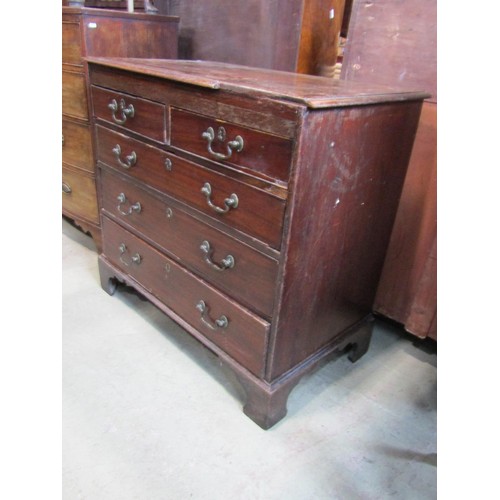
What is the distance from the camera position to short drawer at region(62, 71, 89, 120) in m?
1.78

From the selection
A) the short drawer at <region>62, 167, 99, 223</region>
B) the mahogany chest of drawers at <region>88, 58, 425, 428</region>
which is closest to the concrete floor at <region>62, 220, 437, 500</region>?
the mahogany chest of drawers at <region>88, 58, 425, 428</region>

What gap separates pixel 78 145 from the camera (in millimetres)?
1944

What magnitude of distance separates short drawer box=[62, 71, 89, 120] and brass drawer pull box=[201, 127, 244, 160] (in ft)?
3.06

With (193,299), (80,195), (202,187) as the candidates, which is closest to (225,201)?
(202,187)

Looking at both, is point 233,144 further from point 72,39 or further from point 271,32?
point 72,39

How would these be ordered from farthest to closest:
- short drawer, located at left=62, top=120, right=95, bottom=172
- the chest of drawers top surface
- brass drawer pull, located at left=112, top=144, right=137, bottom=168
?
short drawer, located at left=62, top=120, right=95, bottom=172 < brass drawer pull, located at left=112, top=144, right=137, bottom=168 < the chest of drawers top surface

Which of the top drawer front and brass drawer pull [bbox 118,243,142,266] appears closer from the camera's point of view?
the top drawer front

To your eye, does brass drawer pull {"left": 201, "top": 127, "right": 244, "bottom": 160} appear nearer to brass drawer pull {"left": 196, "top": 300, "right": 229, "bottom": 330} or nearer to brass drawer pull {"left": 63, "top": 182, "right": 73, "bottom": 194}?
brass drawer pull {"left": 196, "top": 300, "right": 229, "bottom": 330}

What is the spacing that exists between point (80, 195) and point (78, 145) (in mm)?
232

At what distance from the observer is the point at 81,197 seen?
2049 mm

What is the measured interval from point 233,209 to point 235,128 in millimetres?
197

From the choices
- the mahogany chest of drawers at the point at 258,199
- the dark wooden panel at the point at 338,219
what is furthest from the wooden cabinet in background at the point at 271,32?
the dark wooden panel at the point at 338,219
